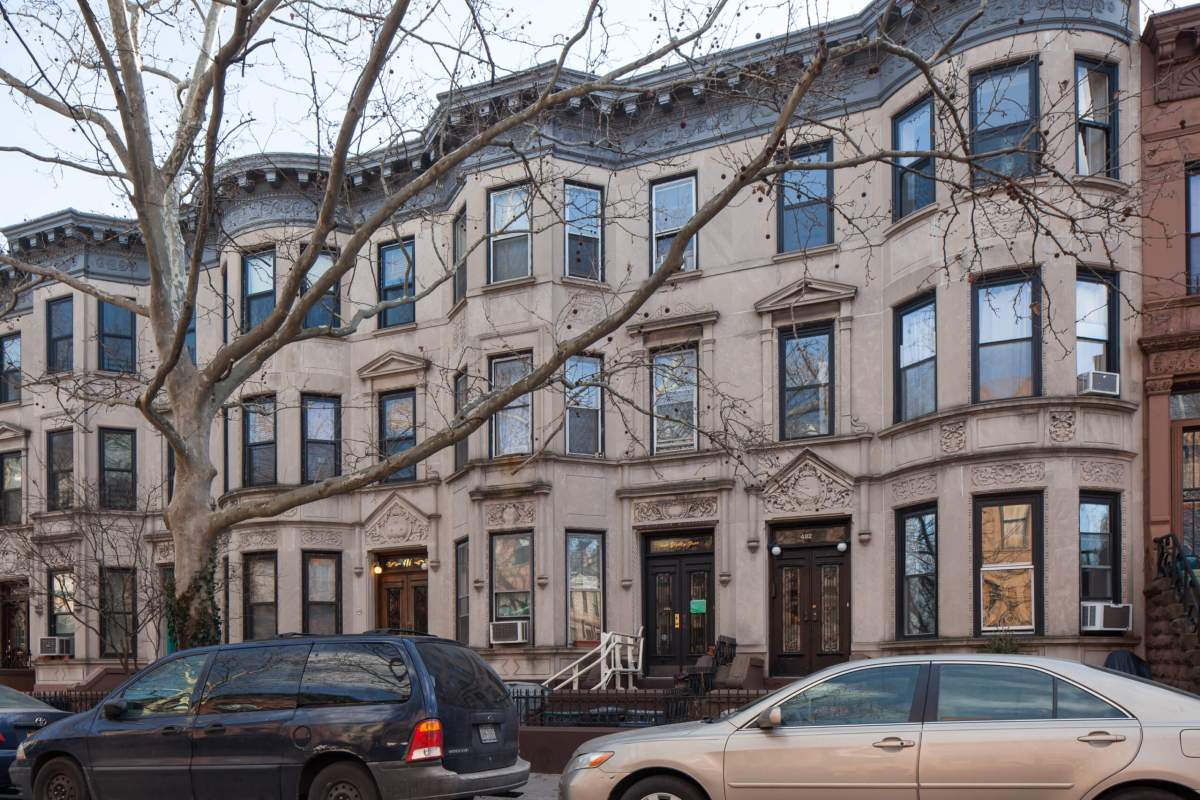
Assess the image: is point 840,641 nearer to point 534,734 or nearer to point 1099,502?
point 1099,502

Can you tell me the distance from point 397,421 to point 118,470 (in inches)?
325

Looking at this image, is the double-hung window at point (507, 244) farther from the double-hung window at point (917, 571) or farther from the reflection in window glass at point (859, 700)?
the reflection in window glass at point (859, 700)

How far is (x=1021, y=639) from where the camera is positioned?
1683 centimetres

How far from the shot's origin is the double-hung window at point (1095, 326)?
1761 centimetres

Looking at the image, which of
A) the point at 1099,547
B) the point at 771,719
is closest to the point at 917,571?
the point at 1099,547

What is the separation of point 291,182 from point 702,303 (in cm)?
971

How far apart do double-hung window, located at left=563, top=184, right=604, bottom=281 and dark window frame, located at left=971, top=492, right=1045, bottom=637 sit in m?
8.11

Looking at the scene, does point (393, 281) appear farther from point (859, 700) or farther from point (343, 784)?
point (859, 700)

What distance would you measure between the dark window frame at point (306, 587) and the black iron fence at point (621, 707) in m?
7.51

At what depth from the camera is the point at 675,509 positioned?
847 inches

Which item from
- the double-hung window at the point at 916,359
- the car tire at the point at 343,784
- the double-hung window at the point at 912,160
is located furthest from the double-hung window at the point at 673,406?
the car tire at the point at 343,784

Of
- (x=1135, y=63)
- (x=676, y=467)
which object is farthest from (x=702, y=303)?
(x=1135, y=63)

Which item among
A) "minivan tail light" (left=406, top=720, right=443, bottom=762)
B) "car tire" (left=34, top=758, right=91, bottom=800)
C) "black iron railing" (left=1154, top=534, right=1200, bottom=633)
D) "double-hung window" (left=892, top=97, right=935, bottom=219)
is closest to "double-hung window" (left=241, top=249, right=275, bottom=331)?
"double-hung window" (left=892, top=97, right=935, bottom=219)

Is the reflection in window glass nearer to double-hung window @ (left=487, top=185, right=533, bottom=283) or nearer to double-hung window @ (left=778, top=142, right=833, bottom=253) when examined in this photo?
double-hung window @ (left=778, top=142, right=833, bottom=253)
